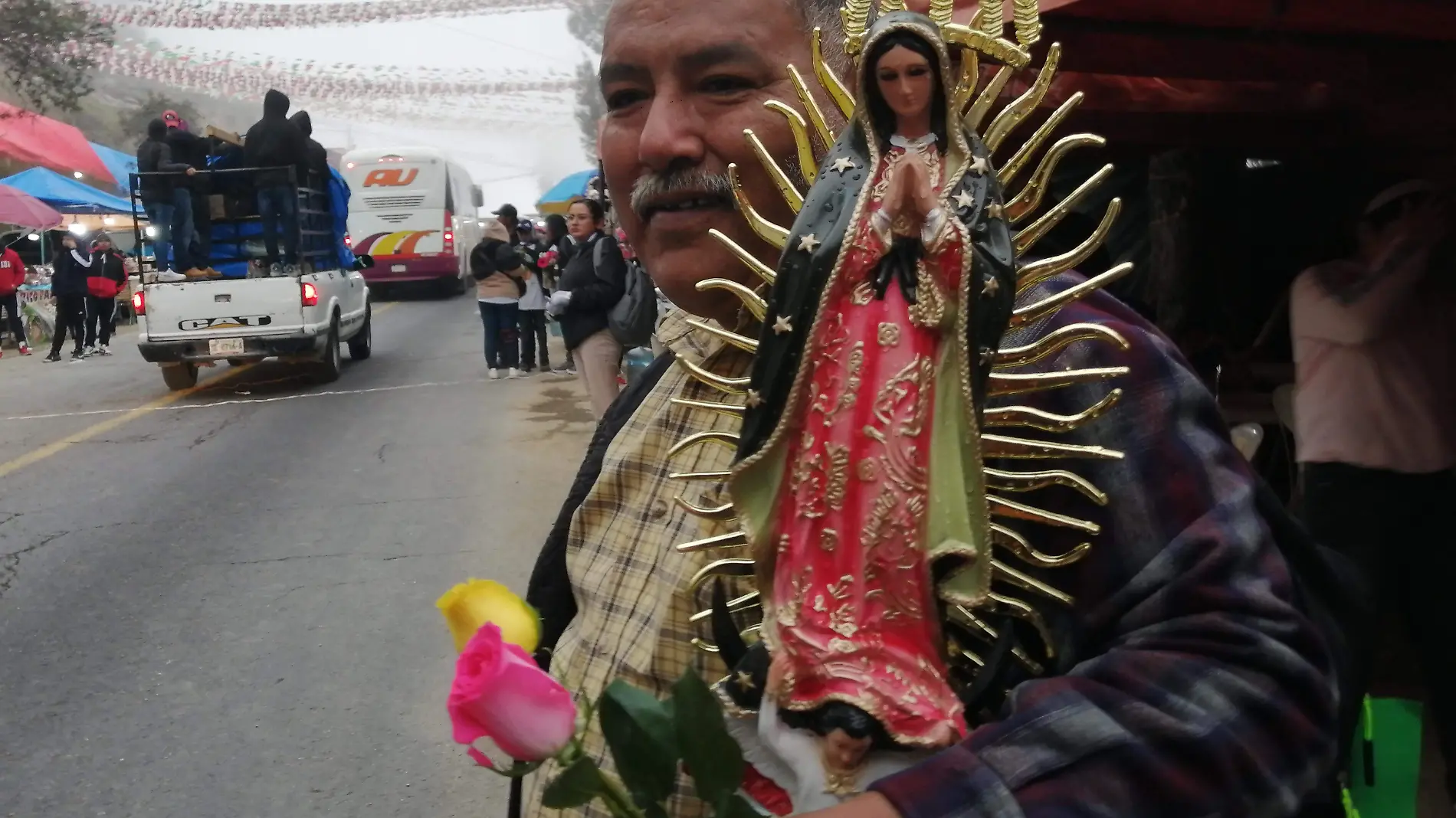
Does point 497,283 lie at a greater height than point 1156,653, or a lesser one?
lesser

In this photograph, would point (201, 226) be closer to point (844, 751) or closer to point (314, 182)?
point (314, 182)

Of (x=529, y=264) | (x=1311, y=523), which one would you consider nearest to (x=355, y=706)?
(x=1311, y=523)

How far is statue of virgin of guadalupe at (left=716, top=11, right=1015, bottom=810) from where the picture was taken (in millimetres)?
757

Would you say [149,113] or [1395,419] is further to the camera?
[149,113]

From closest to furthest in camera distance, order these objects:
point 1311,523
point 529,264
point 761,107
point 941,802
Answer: point 941,802
point 761,107
point 1311,523
point 529,264

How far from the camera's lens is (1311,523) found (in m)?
3.35

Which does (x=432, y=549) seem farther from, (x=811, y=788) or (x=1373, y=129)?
(x=811, y=788)

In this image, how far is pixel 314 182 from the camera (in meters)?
11.7

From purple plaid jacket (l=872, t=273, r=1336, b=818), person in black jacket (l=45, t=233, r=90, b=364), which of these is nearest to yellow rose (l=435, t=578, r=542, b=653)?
purple plaid jacket (l=872, t=273, r=1336, b=818)

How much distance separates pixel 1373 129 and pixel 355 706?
4.03 meters

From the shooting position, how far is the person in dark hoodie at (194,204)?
34.9 feet

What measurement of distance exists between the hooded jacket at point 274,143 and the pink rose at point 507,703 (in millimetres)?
10885

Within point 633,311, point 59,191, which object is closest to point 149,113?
point 59,191

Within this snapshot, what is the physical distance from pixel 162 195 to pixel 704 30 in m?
11.3
